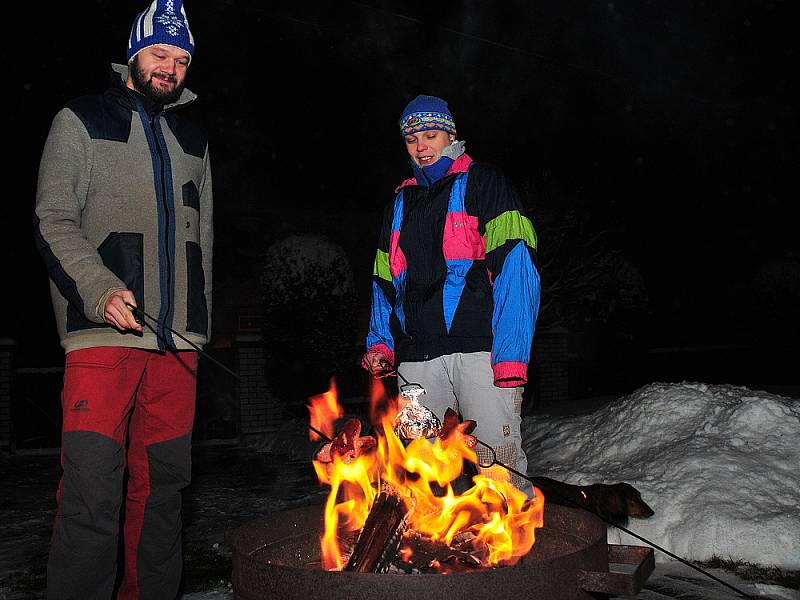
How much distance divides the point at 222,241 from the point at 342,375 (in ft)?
26.2

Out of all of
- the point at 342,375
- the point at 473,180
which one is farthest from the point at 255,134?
the point at 473,180

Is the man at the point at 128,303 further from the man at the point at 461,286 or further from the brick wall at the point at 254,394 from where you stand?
the brick wall at the point at 254,394

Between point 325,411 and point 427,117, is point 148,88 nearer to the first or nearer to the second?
point 427,117

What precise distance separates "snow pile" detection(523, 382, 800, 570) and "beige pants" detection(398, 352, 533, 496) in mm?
1684

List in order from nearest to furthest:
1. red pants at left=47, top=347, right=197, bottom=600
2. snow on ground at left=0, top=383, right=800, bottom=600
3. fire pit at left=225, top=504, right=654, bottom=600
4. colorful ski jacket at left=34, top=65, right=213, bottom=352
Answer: fire pit at left=225, top=504, right=654, bottom=600
red pants at left=47, top=347, right=197, bottom=600
colorful ski jacket at left=34, top=65, right=213, bottom=352
snow on ground at left=0, top=383, right=800, bottom=600

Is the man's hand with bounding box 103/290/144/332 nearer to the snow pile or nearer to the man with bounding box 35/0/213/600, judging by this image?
the man with bounding box 35/0/213/600

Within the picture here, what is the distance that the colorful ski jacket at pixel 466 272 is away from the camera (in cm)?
302

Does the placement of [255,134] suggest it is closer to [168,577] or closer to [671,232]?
[671,232]

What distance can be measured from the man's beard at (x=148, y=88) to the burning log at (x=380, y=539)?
186 centimetres

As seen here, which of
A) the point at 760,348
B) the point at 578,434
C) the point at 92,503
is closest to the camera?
the point at 92,503

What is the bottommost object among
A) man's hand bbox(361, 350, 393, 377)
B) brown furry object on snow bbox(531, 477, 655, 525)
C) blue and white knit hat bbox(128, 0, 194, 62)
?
brown furry object on snow bbox(531, 477, 655, 525)

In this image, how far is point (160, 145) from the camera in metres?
2.87

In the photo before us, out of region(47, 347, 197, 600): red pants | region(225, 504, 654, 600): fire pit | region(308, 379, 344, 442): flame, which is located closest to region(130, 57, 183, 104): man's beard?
region(47, 347, 197, 600): red pants

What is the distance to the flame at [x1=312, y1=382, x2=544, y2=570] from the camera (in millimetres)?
2473
